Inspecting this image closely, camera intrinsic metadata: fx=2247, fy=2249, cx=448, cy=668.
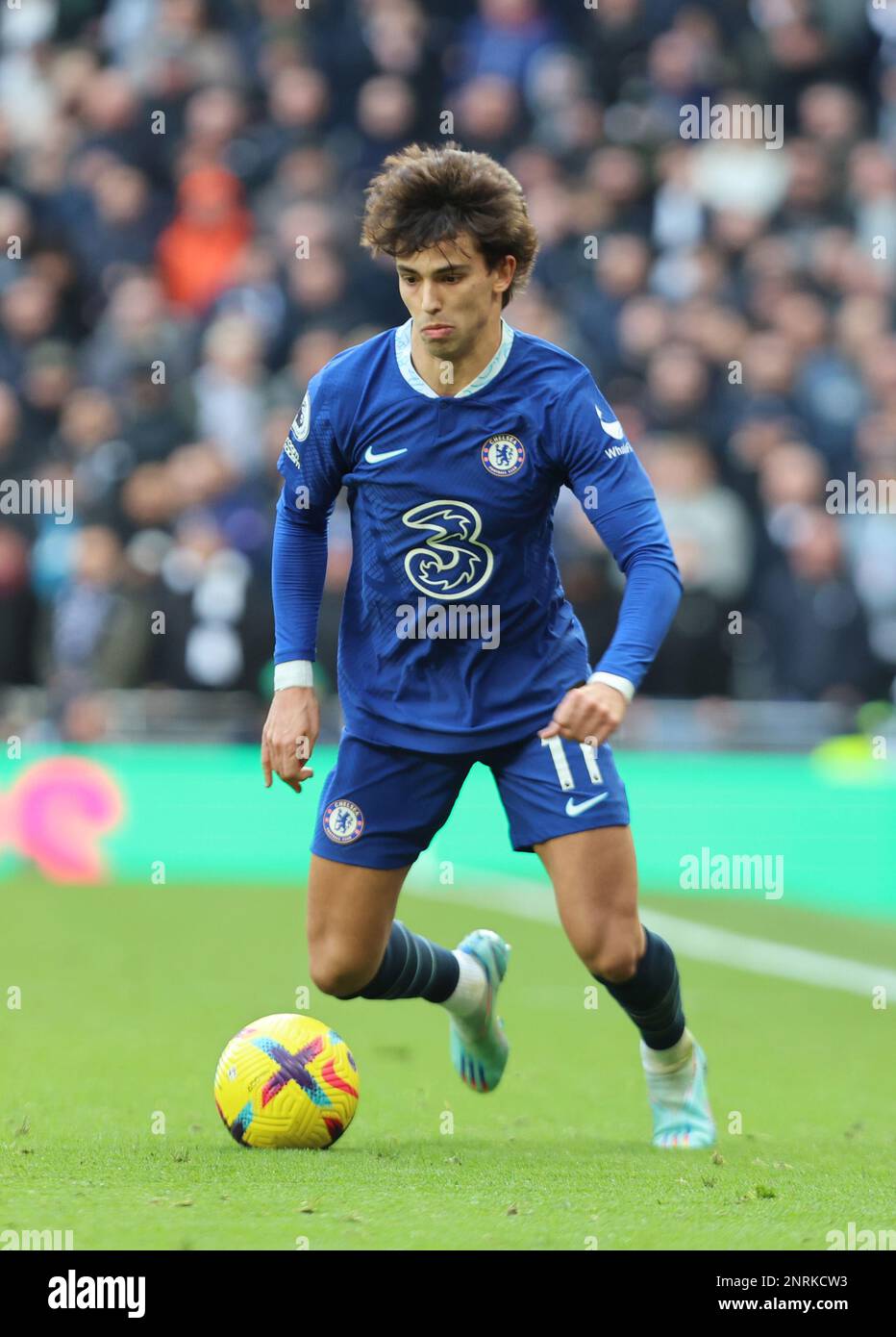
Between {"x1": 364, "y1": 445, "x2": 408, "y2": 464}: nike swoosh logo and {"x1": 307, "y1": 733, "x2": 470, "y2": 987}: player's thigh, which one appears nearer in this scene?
{"x1": 364, "y1": 445, "x2": 408, "y2": 464}: nike swoosh logo

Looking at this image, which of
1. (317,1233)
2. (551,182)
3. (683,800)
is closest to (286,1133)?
(317,1233)

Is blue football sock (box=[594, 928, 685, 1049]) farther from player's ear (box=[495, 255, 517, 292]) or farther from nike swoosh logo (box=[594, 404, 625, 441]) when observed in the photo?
player's ear (box=[495, 255, 517, 292])

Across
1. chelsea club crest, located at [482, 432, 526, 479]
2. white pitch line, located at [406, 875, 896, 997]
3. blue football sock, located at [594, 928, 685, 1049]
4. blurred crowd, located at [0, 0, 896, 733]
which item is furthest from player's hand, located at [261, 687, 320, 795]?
blurred crowd, located at [0, 0, 896, 733]

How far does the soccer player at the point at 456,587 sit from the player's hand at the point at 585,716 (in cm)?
29

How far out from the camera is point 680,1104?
604 cm

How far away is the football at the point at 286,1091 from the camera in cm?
567

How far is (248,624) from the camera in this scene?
13.2 meters

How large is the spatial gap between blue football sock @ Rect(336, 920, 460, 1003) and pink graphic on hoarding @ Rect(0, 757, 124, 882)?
284 inches

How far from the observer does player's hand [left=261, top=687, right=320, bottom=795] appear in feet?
18.5

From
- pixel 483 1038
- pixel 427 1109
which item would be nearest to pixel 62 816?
pixel 427 1109

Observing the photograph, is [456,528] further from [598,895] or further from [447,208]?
[598,895]

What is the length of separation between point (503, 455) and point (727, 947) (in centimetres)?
596

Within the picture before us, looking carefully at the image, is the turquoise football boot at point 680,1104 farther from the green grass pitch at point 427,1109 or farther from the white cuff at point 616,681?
the white cuff at point 616,681
